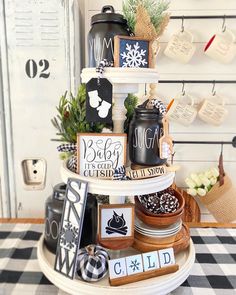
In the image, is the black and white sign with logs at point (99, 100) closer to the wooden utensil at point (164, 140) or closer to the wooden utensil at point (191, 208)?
the wooden utensil at point (164, 140)

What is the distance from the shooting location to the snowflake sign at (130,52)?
75 cm

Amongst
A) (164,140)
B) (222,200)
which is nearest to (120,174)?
(164,140)

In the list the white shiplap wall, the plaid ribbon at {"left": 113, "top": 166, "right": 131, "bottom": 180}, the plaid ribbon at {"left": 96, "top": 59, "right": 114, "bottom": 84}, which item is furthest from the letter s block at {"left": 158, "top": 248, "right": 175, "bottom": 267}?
the white shiplap wall

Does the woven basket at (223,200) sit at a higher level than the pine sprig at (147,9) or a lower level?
lower

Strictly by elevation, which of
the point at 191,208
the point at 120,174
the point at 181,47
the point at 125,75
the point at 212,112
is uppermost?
the point at 181,47

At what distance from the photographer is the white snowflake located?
76 centimetres

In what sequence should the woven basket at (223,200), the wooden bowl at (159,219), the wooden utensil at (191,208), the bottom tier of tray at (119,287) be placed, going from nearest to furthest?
the bottom tier of tray at (119,287) → the wooden bowl at (159,219) → the woven basket at (223,200) → the wooden utensil at (191,208)

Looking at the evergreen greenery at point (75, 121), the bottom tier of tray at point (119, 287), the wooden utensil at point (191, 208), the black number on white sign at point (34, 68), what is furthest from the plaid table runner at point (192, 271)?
the black number on white sign at point (34, 68)

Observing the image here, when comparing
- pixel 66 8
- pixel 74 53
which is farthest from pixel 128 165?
pixel 66 8

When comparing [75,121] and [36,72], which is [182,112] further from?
[75,121]

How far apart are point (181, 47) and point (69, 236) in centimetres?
121

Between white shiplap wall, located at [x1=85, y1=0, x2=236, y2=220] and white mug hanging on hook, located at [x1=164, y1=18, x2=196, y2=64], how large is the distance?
0.10 metres

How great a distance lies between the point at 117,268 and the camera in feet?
2.49

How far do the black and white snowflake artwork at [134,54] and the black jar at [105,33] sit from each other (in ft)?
0.13
